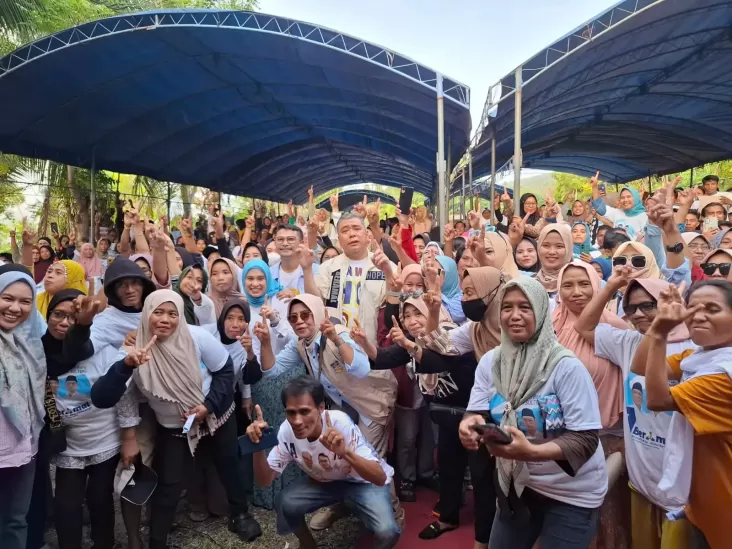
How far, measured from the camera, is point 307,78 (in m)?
9.63

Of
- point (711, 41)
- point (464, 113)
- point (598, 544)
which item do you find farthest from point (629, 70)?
point (598, 544)

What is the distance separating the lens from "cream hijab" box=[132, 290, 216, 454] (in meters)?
2.76

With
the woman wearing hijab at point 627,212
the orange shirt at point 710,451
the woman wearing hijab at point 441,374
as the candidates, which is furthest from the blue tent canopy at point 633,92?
the orange shirt at point 710,451

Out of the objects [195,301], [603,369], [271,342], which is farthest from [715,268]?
[195,301]

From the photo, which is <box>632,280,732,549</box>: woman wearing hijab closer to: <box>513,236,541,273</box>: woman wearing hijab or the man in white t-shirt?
the man in white t-shirt

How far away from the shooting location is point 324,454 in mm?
2609

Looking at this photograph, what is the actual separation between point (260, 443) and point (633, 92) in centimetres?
1244

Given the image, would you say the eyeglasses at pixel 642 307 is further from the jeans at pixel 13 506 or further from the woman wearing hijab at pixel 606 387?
the jeans at pixel 13 506

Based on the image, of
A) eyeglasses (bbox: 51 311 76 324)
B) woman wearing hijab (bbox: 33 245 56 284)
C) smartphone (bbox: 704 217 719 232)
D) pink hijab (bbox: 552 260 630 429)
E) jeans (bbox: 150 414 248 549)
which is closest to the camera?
pink hijab (bbox: 552 260 630 429)

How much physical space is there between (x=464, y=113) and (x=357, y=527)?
7137mm

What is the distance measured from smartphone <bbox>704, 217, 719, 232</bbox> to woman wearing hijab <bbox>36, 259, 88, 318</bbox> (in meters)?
5.94

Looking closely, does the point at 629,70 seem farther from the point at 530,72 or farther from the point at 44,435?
the point at 44,435

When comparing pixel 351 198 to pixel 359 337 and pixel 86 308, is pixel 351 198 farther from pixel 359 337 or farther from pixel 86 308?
pixel 86 308

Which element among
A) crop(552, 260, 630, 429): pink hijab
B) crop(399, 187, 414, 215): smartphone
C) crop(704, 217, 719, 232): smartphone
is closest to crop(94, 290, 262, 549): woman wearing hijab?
crop(552, 260, 630, 429): pink hijab
